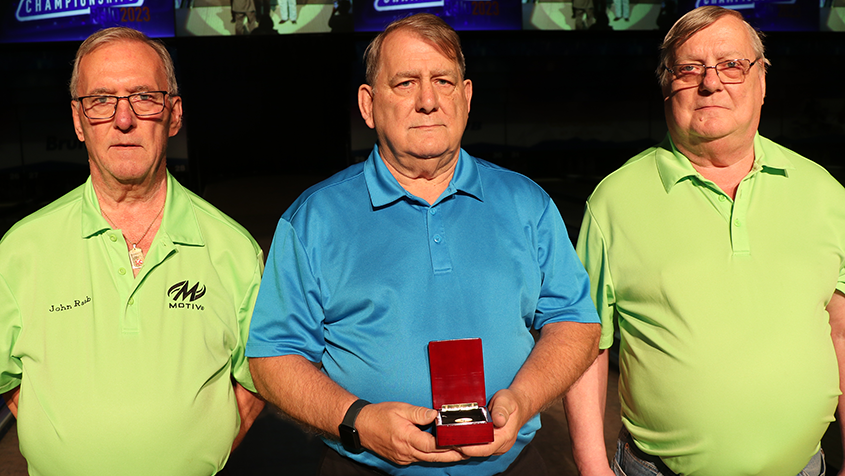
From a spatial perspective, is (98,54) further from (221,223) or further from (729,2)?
(729,2)

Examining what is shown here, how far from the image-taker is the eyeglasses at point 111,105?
1528 millimetres

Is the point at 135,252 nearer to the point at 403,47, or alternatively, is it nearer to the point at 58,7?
the point at 403,47

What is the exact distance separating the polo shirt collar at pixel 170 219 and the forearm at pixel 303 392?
0.33m

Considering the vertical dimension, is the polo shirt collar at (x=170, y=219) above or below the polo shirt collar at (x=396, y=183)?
below

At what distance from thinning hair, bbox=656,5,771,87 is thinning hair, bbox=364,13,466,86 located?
1.68ft

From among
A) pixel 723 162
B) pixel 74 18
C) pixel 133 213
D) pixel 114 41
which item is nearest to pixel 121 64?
pixel 114 41

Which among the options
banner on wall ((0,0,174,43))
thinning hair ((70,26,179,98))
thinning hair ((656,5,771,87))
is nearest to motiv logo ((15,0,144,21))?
banner on wall ((0,0,174,43))

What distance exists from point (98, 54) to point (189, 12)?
634cm

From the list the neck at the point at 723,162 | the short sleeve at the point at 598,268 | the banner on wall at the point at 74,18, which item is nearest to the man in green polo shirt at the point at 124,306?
the short sleeve at the point at 598,268

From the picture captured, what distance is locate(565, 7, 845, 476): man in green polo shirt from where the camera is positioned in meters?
1.55

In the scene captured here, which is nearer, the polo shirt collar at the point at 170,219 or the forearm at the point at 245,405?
the polo shirt collar at the point at 170,219

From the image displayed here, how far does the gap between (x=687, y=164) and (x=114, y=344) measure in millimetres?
1326

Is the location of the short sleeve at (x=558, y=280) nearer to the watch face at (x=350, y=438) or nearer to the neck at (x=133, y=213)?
the watch face at (x=350, y=438)

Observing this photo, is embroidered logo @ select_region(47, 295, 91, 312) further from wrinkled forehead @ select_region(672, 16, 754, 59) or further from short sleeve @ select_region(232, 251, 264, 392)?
wrinkled forehead @ select_region(672, 16, 754, 59)
